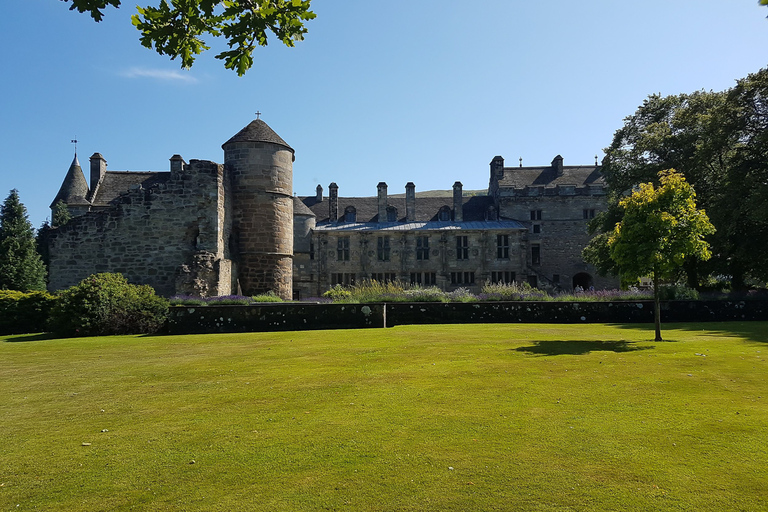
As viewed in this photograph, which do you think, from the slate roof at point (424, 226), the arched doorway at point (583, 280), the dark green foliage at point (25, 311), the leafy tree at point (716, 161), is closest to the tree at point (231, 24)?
the dark green foliage at point (25, 311)

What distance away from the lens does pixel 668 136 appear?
2986 cm

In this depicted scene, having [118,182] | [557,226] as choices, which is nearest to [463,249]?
[557,226]

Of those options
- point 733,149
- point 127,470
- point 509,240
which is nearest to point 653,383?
point 127,470

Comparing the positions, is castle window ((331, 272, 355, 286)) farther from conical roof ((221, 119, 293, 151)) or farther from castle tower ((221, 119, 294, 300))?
conical roof ((221, 119, 293, 151))

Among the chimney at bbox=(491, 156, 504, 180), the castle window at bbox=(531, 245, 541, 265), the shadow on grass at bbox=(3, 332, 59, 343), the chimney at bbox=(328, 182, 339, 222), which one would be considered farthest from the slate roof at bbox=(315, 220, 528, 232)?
the shadow on grass at bbox=(3, 332, 59, 343)

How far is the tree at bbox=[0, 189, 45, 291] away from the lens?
32000mm

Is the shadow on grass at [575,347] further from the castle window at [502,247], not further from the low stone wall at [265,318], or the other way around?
the castle window at [502,247]

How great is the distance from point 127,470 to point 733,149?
106ft

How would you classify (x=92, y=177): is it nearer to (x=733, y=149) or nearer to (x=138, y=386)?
(x=138, y=386)

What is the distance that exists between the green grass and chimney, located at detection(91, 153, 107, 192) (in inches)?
1549

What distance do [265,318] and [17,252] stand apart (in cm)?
2506

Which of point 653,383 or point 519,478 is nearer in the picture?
point 519,478

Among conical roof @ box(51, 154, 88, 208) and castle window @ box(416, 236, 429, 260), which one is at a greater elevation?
conical roof @ box(51, 154, 88, 208)

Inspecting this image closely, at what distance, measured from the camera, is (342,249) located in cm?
4628
